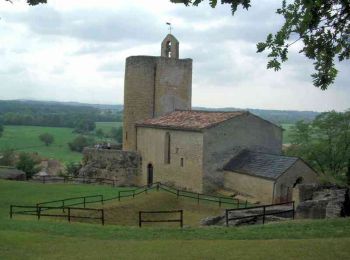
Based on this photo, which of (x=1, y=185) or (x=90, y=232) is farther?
(x=1, y=185)

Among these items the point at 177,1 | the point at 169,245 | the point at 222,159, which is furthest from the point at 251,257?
the point at 222,159

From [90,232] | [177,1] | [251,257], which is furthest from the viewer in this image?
[90,232]

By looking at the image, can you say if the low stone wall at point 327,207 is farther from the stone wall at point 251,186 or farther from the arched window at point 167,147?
the arched window at point 167,147

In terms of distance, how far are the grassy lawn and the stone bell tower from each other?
181 feet

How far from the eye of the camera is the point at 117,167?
1554 inches

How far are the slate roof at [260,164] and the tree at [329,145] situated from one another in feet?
44.6

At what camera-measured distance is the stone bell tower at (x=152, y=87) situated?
40.6m

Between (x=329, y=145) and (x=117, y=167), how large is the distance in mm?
19462

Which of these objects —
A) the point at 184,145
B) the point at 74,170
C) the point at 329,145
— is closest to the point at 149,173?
the point at 184,145

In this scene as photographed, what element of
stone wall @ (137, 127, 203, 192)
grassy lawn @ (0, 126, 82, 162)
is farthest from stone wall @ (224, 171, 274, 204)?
grassy lawn @ (0, 126, 82, 162)

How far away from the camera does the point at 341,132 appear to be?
44469 millimetres

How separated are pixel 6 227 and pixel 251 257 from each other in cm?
1032

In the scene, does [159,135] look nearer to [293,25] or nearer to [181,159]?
[181,159]

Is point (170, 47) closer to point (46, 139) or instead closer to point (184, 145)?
point (184, 145)
